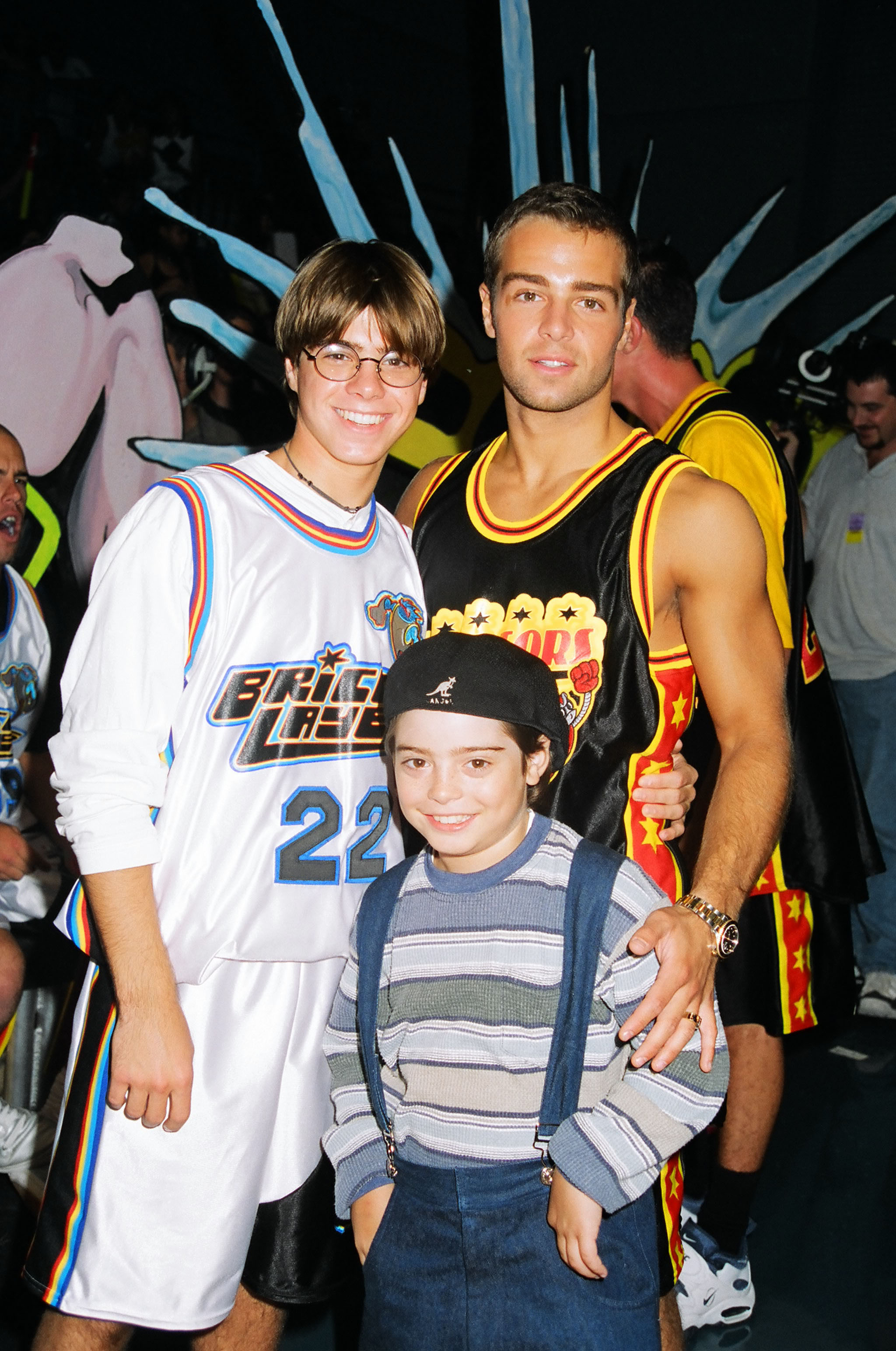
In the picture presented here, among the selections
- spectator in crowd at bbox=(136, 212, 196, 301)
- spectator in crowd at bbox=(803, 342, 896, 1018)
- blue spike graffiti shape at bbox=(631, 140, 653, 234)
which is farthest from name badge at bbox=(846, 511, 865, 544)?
spectator in crowd at bbox=(136, 212, 196, 301)

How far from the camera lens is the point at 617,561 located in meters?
1.61

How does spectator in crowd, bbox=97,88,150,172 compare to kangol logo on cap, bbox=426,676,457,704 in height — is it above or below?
above

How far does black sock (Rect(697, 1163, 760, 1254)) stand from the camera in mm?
2260

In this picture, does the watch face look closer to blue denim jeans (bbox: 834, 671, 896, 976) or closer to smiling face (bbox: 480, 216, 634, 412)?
smiling face (bbox: 480, 216, 634, 412)

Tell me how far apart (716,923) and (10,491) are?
2.30 metres

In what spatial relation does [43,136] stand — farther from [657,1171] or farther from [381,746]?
[657,1171]

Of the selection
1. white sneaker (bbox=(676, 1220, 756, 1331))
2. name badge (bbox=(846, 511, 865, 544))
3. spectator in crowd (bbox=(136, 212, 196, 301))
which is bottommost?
white sneaker (bbox=(676, 1220, 756, 1331))

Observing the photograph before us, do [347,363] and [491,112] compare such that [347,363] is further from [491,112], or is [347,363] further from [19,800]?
[491,112]

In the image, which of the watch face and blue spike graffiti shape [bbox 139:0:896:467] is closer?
the watch face

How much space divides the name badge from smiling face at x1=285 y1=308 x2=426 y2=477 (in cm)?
340

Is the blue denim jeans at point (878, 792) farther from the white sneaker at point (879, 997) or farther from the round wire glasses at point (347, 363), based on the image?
the round wire glasses at point (347, 363)

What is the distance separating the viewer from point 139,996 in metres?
1.31

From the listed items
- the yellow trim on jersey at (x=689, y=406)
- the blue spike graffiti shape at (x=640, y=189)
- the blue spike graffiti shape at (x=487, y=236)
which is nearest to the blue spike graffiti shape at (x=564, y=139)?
the blue spike graffiti shape at (x=487, y=236)

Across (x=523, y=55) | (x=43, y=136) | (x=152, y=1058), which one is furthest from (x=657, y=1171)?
(x=523, y=55)
